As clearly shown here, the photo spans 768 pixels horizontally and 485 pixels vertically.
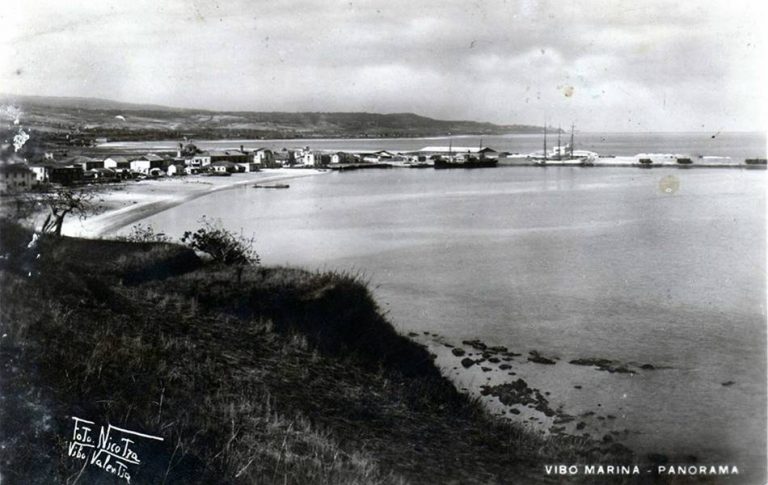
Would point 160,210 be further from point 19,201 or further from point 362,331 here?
point 362,331

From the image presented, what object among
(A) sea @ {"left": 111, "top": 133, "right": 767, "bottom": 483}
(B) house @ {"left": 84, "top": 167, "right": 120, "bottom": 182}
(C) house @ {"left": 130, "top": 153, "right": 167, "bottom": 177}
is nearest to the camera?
(A) sea @ {"left": 111, "top": 133, "right": 767, "bottom": 483}

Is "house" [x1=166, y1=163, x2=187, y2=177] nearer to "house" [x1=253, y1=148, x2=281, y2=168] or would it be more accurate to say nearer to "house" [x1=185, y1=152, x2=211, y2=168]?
"house" [x1=185, y1=152, x2=211, y2=168]

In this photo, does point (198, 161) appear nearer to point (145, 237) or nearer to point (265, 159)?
point (265, 159)

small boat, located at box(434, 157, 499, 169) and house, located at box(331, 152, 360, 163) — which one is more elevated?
house, located at box(331, 152, 360, 163)

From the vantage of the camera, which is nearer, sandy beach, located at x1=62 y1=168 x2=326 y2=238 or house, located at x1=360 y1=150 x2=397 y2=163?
sandy beach, located at x1=62 y1=168 x2=326 y2=238

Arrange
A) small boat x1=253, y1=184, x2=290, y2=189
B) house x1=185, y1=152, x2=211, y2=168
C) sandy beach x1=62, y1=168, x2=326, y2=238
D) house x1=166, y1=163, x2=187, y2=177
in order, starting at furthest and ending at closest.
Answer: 1. house x1=185, y1=152, x2=211, y2=168
2. house x1=166, y1=163, x2=187, y2=177
3. small boat x1=253, y1=184, x2=290, y2=189
4. sandy beach x1=62, y1=168, x2=326, y2=238

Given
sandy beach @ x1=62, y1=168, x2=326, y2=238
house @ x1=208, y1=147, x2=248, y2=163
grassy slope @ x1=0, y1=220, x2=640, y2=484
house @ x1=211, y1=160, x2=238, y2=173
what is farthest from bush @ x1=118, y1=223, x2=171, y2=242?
house @ x1=208, y1=147, x2=248, y2=163

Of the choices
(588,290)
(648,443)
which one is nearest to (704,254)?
(588,290)
